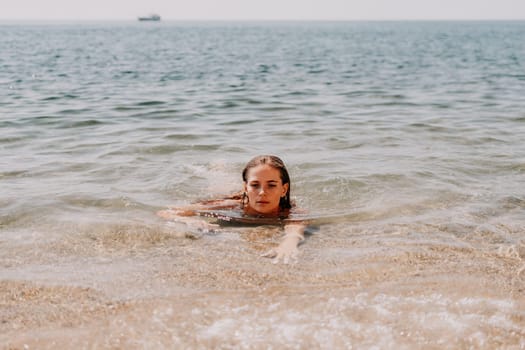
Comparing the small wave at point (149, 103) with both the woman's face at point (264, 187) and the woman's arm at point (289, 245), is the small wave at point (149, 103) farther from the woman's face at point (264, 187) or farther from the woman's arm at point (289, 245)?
the woman's arm at point (289, 245)

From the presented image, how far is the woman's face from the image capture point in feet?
17.7

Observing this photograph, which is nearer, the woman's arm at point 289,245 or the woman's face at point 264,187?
the woman's arm at point 289,245

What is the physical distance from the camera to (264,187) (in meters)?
5.40

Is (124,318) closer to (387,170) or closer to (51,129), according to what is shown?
(387,170)

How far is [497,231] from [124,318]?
11.1ft

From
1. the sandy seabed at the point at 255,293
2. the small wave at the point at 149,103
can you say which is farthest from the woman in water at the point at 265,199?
the small wave at the point at 149,103

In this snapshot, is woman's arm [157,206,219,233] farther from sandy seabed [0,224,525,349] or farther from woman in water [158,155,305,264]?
sandy seabed [0,224,525,349]

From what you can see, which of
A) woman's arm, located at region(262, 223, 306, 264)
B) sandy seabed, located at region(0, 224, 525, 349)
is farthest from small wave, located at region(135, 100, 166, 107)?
woman's arm, located at region(262, 223, 306, 264)

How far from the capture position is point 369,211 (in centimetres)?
598

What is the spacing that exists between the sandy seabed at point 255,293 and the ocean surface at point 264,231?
0.05 ft

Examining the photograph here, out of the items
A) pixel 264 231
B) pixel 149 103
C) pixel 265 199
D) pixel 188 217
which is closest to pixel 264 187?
pixel 265 199

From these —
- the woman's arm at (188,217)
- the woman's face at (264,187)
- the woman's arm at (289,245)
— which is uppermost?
the woman's face at (264,187)

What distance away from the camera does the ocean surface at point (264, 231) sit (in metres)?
3.37

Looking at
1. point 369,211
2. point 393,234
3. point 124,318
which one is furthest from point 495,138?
point 124,318
